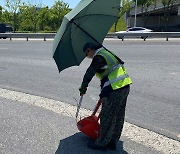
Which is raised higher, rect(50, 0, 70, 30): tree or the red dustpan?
rect(50, 0, 70, 30): tree

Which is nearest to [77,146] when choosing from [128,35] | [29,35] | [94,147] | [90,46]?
[94,147]

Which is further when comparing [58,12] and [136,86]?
[58,12]

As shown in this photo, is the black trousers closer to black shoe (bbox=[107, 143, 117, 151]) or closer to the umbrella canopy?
black shoe (bbox=[107, 143, 117, 151])

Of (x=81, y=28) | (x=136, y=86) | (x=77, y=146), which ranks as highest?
(x=81, y=28)

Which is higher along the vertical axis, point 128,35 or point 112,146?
point 128,35

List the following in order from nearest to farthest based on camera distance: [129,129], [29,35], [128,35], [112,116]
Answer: [112,116]
[129,129]
[128,35]
[29,35]

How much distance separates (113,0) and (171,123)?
234 cm

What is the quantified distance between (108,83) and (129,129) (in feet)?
4.37

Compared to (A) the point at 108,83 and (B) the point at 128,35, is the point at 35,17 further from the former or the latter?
(A) the point at 108,83

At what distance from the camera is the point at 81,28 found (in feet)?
11.4

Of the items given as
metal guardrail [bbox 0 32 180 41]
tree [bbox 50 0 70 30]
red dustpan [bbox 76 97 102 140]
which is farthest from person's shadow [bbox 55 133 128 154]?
tree [bbox 50 0 70 30]

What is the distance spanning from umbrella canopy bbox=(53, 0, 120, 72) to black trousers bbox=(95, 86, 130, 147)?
0.75m

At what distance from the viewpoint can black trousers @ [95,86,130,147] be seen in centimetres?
335

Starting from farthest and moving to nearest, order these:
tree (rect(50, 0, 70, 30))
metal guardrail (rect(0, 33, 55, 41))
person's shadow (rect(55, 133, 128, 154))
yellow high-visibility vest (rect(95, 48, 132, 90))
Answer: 1. tree (rect(50, 0, 70, 30))
2. metal guardrail (rect(0, 33, 55, 41))
3. person's shadow (rect(55, 133, 128, 154))
4. yellow high-visibility vest (rect(95, 48, 132, 90))
